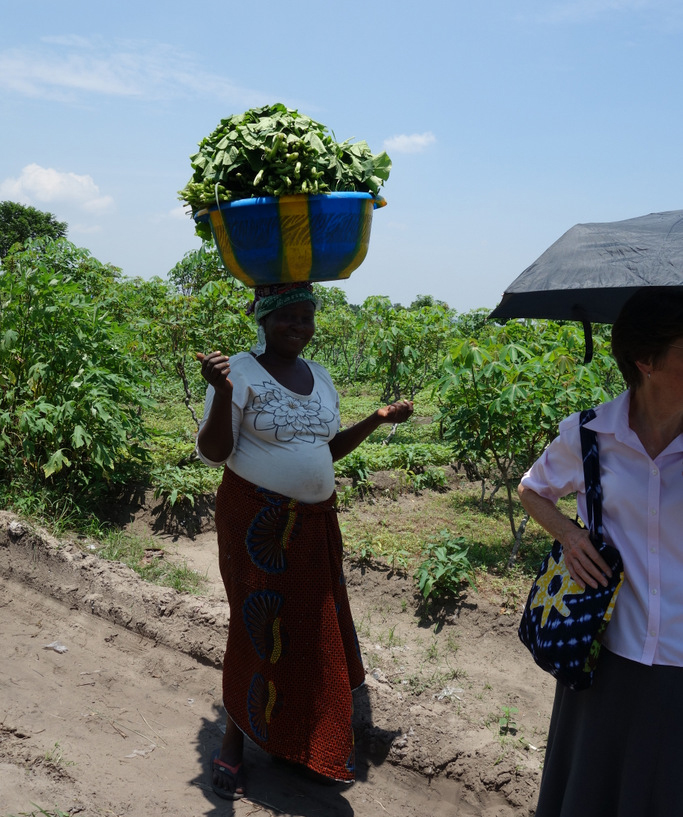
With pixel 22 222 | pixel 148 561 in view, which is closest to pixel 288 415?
pixel 148 561

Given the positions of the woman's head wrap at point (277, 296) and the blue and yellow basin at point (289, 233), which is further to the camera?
the woman's head wrap at point (277, 296)

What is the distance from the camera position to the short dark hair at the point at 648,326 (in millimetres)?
1557

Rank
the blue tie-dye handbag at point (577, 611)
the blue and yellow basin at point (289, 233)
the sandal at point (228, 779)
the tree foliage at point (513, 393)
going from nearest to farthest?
1. the blue tie-dye handbag at point (577, 611)
2. the blue and yellow basin at point (289, 233)
3. the sandal at point (228, 779)
4. the tree foliage at point (513, 393)

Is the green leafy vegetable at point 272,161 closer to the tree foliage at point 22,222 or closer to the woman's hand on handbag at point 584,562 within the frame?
the woman's hand on handbag at point 584,562

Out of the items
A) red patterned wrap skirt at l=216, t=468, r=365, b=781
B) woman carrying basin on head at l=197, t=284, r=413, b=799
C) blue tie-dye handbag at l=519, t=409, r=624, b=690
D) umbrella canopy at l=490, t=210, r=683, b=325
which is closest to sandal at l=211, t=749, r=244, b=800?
woman carrying basin on head at l=197, t=284, r=413, b=799

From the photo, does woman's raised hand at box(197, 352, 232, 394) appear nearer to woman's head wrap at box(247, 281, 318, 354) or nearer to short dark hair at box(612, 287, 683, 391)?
woman's head wrap at box(247, 281, 318, 354)

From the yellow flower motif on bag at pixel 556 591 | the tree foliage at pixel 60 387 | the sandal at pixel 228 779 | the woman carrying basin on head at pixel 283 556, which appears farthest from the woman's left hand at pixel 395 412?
the tree foliage at pixel 60 387

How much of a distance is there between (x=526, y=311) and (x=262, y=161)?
97 centimetres

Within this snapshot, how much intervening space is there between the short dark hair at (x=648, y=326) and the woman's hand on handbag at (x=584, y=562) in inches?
15.5

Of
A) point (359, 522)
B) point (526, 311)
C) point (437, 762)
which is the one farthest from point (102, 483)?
point (526, 311)

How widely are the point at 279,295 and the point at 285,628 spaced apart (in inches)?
46.1

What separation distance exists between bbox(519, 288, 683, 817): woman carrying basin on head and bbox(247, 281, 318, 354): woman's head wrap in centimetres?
114

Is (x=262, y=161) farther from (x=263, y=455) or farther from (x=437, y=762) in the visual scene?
(x=437, y=762)

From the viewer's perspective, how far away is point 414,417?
9.68m
